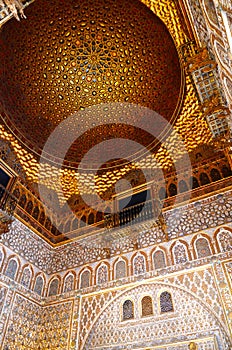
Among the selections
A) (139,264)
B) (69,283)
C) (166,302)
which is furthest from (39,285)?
(166,302)

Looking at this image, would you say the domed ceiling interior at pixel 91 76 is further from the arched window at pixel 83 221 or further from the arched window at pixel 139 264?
the arched window at pixel 139 264

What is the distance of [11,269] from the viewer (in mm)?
6848

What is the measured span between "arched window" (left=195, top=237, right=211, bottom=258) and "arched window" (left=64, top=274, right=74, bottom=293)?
3389 mm

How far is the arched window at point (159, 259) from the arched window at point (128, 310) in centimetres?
101

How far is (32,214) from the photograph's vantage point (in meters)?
8.18

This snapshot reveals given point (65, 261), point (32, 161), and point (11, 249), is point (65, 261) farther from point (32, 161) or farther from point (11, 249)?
point (32, 161)

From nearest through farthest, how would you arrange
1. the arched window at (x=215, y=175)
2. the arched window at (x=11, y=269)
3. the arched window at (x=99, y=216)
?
the arched window at (x=11, y=269), the arched window at (x=215, y=175), the arched window at (x=99, y=216)

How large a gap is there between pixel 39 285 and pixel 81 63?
608 centimetres

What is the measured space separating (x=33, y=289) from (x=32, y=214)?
6.73ft

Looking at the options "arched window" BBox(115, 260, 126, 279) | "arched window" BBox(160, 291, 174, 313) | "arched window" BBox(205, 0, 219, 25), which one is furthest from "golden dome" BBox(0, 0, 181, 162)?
"arched window" BBox(160, 291, 174, 313)

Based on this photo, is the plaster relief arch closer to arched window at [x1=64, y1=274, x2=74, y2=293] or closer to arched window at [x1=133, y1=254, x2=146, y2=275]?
arched window at [x1=133, y1=254, x2=146, y2=275]

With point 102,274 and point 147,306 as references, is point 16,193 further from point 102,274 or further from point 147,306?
point 147,306

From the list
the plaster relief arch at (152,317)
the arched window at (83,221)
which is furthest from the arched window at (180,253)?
the arched window at (83,221)

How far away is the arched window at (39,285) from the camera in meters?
7.40
